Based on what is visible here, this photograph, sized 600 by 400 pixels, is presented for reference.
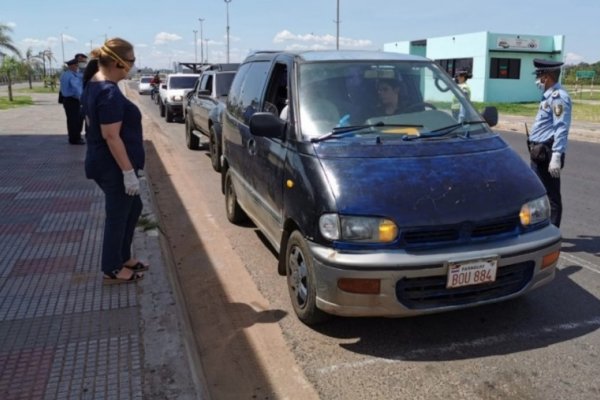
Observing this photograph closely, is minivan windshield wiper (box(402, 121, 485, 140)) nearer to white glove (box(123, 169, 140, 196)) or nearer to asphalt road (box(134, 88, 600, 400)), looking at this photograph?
asphalt road (box(134, 88, 600, 400))

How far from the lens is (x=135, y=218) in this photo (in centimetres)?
461

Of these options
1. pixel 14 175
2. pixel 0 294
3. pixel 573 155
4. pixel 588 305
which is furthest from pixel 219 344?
pixel 573 155

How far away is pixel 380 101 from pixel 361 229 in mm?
1484

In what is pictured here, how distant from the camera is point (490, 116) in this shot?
4883mm

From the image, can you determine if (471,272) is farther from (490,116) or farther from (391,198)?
(490,116)

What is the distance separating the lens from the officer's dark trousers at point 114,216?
418cm

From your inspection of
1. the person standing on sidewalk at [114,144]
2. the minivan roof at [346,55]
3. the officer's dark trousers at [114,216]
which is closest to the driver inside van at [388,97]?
the minivan roof at [346,55]

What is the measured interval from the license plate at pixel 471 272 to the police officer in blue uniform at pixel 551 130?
2.28 meters

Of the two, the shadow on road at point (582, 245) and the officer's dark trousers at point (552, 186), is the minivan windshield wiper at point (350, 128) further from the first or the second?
the shadow on road at point (582, 245)

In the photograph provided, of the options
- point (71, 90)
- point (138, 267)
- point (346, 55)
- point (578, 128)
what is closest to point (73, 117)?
point (71, 90)

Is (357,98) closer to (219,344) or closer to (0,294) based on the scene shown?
(219,344)

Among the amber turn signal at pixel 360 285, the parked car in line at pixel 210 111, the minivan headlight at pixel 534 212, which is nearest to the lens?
the amber turn signal at pixel 360 285

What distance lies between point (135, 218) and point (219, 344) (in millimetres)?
1395

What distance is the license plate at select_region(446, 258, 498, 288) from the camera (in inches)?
135
